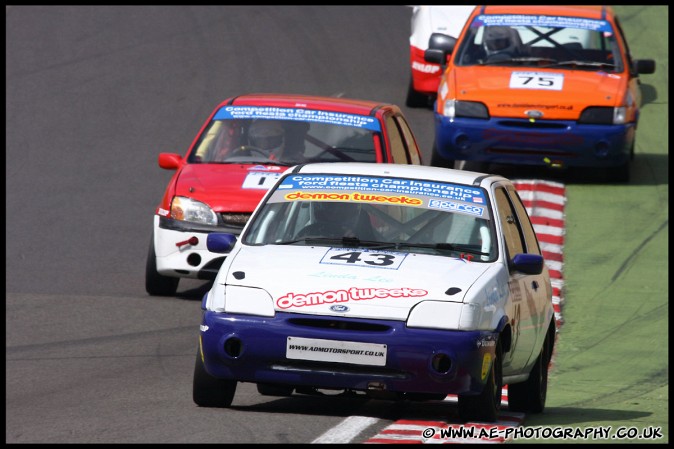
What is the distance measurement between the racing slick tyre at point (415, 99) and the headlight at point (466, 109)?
4393mm

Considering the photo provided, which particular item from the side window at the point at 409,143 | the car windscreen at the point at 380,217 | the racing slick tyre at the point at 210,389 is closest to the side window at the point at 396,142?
the side window at the point at 409,143

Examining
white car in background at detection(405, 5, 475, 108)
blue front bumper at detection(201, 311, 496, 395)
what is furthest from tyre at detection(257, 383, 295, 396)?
white car in background at detection(405, 5, 475, 108)

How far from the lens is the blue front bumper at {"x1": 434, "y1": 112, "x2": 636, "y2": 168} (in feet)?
58.8

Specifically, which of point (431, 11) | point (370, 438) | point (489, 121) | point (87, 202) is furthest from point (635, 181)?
point (370, 438)

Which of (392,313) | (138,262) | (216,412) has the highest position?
(392,313)

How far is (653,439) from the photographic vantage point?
842 centimetres

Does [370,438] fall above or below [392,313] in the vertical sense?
below

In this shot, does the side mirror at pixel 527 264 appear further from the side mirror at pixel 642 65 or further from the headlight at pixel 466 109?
the side mirror at pixel 642 65

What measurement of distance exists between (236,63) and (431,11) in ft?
12.2

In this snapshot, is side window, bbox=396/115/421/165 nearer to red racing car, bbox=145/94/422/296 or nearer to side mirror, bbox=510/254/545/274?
red racing car, bbox=145/94/422/296

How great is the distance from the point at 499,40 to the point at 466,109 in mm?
1182

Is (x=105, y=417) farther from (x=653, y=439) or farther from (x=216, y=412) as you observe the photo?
(x=653, y=439)

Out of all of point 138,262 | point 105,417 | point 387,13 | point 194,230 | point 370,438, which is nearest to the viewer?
point 370,438

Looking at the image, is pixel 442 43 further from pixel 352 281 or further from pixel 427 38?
pixel 352 281
